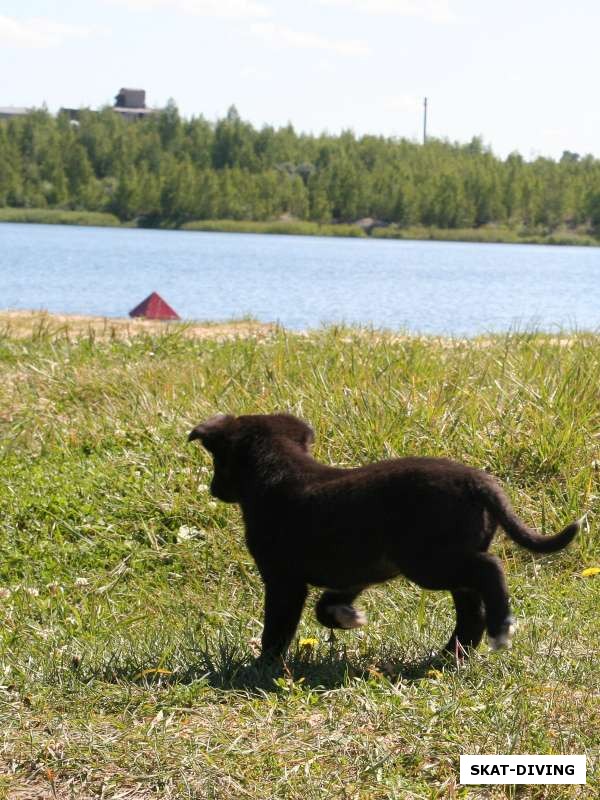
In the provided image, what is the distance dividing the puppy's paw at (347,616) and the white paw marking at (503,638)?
575 millimetres

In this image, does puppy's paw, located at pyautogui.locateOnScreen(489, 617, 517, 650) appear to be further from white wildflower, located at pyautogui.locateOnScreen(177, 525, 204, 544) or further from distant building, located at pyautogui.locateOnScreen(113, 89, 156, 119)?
distant building, located at pyautogui.locateOnScreen(113, 89, 156, 119)

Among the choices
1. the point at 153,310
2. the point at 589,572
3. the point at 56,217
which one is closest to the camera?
the point at 589,572

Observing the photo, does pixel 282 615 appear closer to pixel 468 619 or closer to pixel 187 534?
pixel 468 619

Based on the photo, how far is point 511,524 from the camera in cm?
438

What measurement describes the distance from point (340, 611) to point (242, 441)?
754mm

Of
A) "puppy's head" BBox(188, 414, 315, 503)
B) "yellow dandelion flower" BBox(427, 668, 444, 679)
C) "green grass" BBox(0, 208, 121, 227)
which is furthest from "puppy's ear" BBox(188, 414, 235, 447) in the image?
"green grass" BBox(0, 208, 121, 227)

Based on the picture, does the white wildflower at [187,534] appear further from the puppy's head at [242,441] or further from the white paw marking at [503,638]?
the white paw marking at [503,638]

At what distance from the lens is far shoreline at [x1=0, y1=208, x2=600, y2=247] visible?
7844cm

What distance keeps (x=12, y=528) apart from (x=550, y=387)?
11.5 feet

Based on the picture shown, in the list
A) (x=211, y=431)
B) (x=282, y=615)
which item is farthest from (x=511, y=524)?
(x=211, y=431)

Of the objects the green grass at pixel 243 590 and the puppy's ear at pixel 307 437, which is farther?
the puppy's ear at pixel 307 437

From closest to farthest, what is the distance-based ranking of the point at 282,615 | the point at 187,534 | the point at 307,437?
the point at 282,615 → the point at 307,437 → the point at 187,534

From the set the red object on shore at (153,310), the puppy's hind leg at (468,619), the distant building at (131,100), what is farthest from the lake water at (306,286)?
the distant building at (131,100)

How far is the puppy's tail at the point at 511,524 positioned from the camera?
436 centimetres
